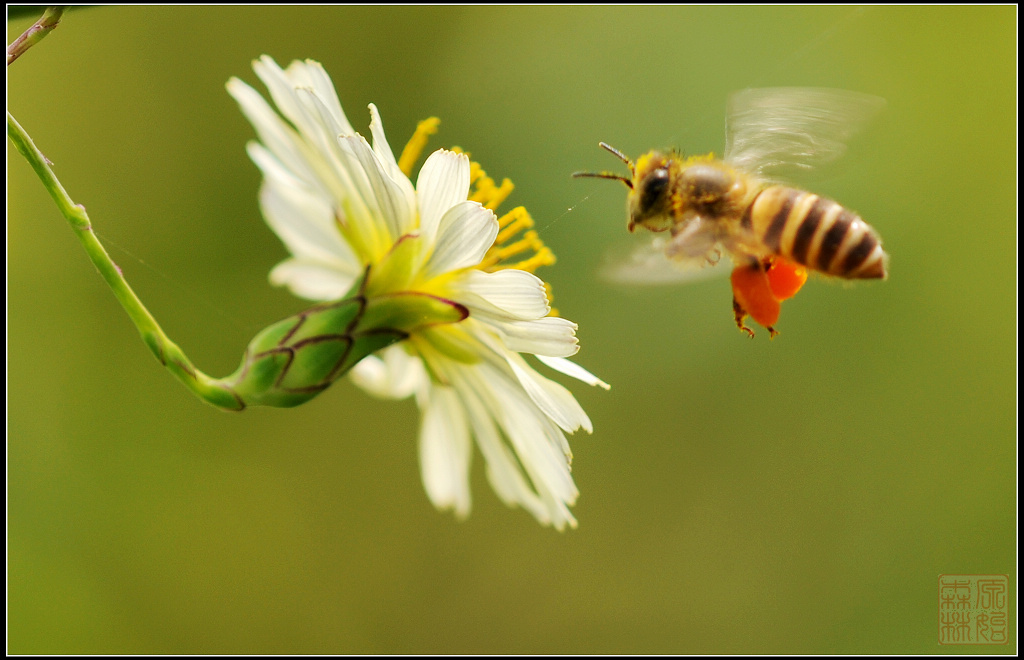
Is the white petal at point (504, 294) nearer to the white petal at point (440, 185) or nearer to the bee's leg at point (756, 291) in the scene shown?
the white petal at point (440, 185)

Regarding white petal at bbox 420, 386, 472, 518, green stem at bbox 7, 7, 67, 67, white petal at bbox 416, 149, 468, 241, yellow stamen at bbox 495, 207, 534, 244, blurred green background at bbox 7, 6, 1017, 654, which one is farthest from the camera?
blurred green background at bbox 7, 6, 1017, 654

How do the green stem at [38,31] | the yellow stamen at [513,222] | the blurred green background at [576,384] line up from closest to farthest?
the green stem at [38,31] < the yellow stamen at [513,222] < the blurred green background at [576,384]

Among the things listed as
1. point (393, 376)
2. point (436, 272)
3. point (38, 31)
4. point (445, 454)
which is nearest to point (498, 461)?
point (445, 454)

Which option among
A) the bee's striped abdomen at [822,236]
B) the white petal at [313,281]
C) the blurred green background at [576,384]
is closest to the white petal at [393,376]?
the white petal at [313,281]

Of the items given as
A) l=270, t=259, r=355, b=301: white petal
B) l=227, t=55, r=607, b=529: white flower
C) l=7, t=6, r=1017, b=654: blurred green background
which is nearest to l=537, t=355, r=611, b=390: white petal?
l=227, t=55, r=607, b=529: white flower

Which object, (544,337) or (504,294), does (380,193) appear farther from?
(544,337)

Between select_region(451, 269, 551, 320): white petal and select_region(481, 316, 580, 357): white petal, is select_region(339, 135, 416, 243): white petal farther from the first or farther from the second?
select_region(481, 316, 580, 357): white petal
